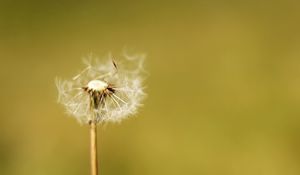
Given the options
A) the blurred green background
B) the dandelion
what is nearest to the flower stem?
the dandelion

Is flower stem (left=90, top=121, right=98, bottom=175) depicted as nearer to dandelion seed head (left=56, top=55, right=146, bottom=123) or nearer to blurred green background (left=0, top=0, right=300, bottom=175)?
dandelion seed head (left=56, top=55, right=146, bottom=123)

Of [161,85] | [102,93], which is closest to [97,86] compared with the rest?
[102,93]

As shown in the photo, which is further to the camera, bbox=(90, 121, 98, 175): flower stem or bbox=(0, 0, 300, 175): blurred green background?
bbox=(0, 0, 300, 175): blurred green background

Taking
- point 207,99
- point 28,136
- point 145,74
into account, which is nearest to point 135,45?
point 145,74

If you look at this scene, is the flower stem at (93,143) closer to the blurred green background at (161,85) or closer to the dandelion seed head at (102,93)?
the dandelion seed head at (102,93)

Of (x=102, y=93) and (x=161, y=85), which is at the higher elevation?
(x=161, y=85)

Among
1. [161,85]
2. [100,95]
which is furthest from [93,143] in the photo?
[161,85]

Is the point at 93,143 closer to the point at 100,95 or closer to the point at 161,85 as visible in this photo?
the point at 100,95

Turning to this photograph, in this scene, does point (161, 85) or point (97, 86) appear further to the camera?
point (161, 85)
